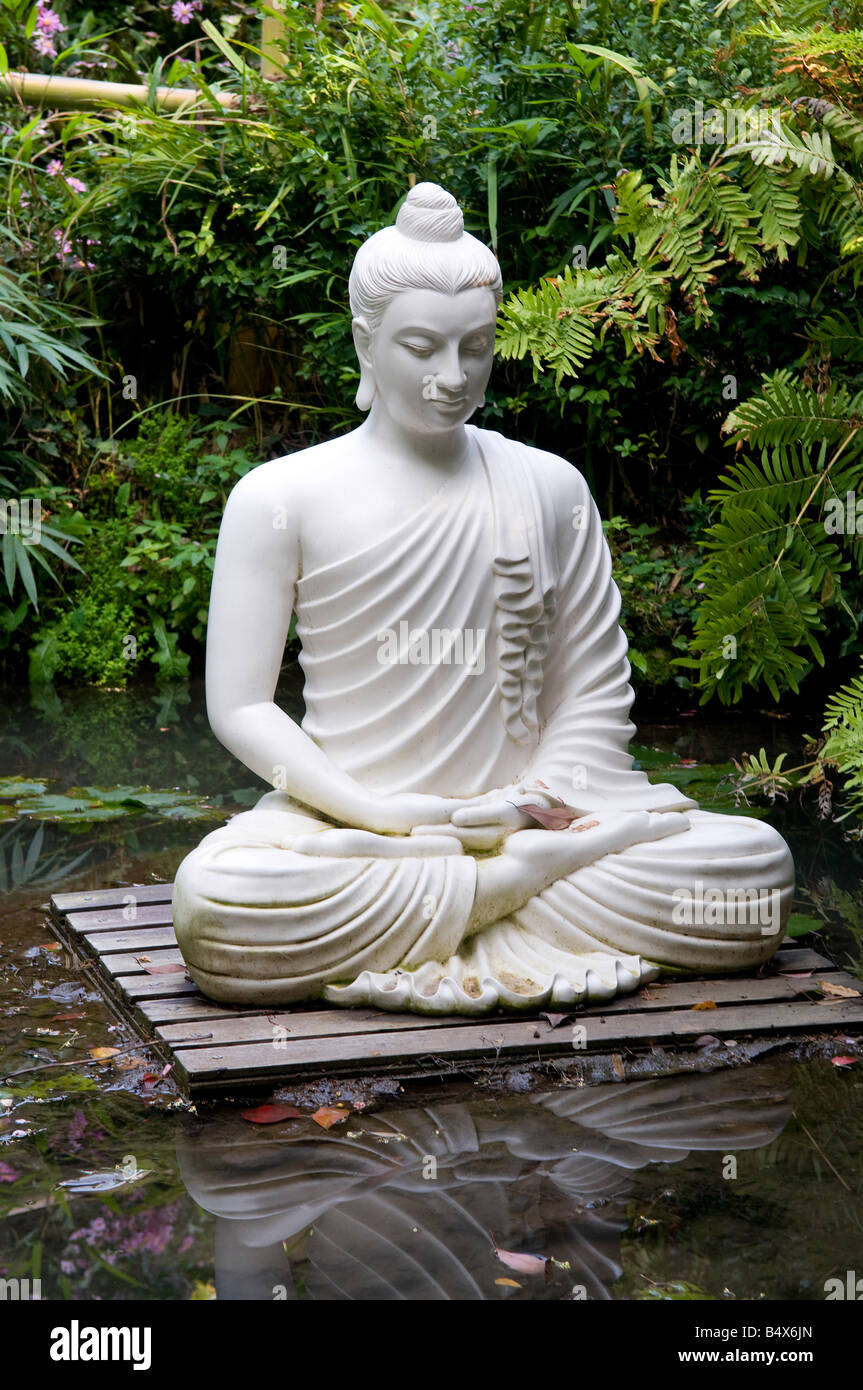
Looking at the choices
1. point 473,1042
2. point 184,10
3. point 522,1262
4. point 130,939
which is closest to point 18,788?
point 130,939

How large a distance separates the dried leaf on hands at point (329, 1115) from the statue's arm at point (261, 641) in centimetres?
85

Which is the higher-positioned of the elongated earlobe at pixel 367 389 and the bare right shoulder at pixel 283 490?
the elongated earlobe at pixel 367 389

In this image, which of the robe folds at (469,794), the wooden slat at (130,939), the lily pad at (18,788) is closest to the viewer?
the robe folds at (469,794)

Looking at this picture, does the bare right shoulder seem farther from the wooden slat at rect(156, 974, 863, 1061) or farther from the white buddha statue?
the wooden slat at rect(156, 974, 863, 1061)

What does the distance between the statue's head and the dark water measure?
1725 mm

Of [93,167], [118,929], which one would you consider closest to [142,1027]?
[118,929]

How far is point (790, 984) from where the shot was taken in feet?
13.9

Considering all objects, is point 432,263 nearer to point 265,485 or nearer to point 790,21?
point 265,485

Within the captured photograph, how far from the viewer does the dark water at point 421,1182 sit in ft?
9.48

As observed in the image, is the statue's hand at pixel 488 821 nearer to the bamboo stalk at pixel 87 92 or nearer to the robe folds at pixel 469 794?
the robe folds at pixel 469 794

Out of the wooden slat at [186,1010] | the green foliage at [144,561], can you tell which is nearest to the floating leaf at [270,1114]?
the wooden slat at [186,1010]

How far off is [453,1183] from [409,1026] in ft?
2.30

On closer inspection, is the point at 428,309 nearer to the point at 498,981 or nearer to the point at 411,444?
the point at 411,444

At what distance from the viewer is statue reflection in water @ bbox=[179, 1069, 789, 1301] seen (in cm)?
288
